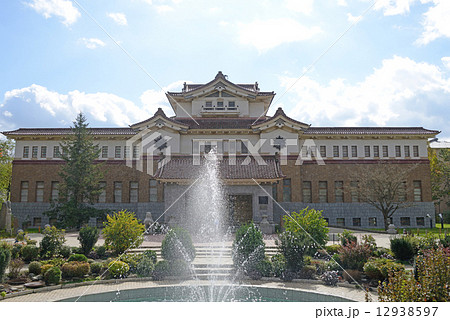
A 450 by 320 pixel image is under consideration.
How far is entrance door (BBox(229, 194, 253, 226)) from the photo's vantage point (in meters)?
28.1

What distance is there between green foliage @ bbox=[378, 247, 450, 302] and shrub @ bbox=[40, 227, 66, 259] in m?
15.7

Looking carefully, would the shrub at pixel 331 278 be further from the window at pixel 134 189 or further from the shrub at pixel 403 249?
the window at pixel 134 189

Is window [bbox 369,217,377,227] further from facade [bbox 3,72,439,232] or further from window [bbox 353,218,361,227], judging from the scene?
window [bbox 353,218,361,227]

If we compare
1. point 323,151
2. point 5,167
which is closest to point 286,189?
point 323,151

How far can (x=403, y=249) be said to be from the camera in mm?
17219

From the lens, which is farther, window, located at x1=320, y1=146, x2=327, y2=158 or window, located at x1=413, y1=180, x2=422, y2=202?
window, located at x1=413, y1=180, x2=422, y2=202

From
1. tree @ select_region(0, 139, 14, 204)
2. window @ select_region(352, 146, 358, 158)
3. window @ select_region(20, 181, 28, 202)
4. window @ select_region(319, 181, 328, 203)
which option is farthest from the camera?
tree @ select_region(0, 139, 14, 204)

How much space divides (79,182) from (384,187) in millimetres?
28346

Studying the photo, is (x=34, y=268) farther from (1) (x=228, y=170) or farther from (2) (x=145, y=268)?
(1) (x=228, y=170)

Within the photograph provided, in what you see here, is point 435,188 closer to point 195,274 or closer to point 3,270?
point 195,274

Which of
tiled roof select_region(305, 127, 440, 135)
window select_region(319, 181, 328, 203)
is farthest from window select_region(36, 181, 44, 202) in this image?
window select_region(319, 181, 328, 203)

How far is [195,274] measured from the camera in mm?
14812
